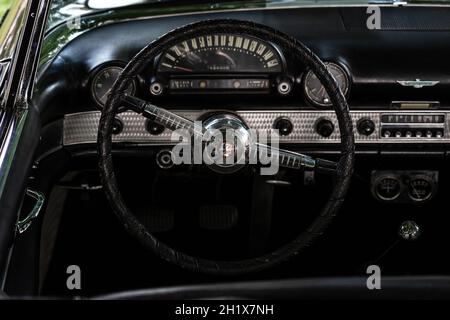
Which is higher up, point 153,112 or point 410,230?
point 153,112

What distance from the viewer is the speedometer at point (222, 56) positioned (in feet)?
9.10

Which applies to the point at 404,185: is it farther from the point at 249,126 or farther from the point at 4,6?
the point at 4,6

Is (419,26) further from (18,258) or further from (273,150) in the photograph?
(18,258)

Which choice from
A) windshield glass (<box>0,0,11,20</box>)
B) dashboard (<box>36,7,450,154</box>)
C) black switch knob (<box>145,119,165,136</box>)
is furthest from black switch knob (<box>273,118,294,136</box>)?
windshield glass (<box>0,0,11,20</box>)

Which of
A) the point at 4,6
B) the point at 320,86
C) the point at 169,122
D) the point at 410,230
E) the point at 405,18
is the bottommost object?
the point at 410,230

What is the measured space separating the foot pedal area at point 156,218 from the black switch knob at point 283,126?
0.56 metres

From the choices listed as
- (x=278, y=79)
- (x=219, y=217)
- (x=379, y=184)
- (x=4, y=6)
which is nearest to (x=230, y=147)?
(x=278, y=79)

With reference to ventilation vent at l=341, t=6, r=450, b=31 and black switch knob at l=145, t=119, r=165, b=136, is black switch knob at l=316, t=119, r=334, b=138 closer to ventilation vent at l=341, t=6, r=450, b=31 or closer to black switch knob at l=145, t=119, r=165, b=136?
ventilation vent at l=341, t=6, r=450, b=31

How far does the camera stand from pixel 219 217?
316cm

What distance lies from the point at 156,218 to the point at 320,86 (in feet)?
2.52

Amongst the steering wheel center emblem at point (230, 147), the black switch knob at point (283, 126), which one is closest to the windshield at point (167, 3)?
the black switch knob at point (283, 126)

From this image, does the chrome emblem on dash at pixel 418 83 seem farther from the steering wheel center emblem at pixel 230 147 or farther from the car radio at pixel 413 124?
the steering wheel center emblem at pixel 230 147

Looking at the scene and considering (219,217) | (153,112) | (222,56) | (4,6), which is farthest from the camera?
(4,6)
